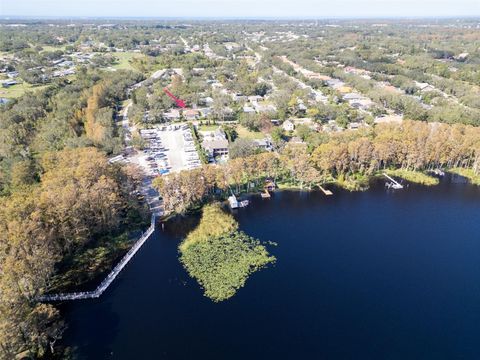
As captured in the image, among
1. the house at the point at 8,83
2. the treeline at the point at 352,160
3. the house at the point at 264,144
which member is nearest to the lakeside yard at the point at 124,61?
the house at the point at 8,83

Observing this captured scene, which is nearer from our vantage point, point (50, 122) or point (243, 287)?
point (243, 287)

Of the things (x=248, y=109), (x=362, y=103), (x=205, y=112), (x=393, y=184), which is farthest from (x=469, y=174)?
(x=205, y=112)

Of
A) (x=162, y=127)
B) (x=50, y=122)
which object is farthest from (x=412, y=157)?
(x=50, y=122)

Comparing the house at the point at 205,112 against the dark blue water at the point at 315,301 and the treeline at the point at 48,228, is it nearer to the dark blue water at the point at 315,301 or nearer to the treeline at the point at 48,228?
the treeline at the point at 48,228

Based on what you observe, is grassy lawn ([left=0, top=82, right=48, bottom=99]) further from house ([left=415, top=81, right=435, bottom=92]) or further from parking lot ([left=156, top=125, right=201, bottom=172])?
house ([left=415, top=81, right=435, bottom=92])

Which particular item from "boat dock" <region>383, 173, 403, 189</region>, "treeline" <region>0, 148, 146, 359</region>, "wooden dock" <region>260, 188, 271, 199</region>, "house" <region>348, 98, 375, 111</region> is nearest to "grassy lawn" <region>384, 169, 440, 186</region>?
"boat dock" <region>383, 173, 403, 189</region>

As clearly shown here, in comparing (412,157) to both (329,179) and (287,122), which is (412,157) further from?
(287,122)
